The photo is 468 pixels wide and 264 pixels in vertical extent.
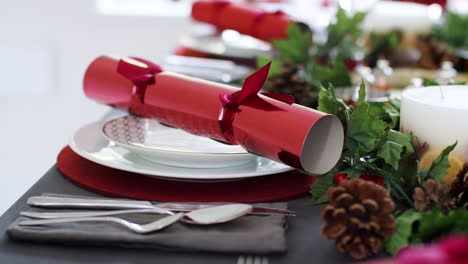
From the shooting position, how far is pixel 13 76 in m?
3.29

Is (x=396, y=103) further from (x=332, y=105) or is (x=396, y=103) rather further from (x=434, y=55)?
(x=434, y=55)

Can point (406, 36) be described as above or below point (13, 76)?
above

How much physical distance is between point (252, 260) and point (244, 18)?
1.11 metres

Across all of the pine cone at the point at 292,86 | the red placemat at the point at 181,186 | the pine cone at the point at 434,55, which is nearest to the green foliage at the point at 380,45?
the pine cone at the point at 434,55

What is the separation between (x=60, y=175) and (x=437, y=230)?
0.39m

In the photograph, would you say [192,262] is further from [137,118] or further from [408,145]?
[137,118]

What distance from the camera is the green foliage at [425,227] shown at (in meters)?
0.42

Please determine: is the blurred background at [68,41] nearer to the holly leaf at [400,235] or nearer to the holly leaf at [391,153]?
the holly leaf at [391,153]

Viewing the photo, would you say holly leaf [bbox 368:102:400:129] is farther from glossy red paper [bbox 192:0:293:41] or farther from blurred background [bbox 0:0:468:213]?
blurred background [bbox 0:0:468:213]

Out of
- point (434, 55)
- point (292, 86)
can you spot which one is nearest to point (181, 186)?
point (292, 86)

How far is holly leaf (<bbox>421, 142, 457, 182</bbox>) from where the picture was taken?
512 mm

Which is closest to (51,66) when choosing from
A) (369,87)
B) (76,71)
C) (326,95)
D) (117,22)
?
(76,71)

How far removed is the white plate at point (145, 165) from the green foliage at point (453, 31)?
1305mm

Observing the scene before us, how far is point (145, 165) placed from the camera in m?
0.61
